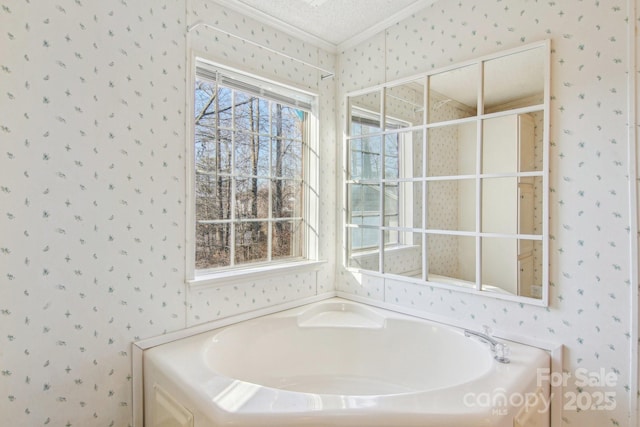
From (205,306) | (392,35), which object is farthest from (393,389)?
(392,35)

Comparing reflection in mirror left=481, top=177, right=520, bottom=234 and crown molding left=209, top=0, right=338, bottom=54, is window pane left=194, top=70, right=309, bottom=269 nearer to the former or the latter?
crown molding left=209, top=0, right=338, bottom=54

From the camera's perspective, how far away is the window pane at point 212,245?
1854 mm

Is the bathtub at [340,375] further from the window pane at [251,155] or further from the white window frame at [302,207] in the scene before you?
the window pane at [251,155]

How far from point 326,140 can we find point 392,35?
0.78m

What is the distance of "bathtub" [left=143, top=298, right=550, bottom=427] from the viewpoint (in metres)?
1.10

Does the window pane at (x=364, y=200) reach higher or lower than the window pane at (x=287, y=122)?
lower

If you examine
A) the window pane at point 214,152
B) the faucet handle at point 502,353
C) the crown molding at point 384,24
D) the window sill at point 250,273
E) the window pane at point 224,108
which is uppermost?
the crown molding at point 384,24

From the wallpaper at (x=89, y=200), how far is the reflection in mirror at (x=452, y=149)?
1.31 m

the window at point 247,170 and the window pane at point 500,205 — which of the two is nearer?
the window pane at point 500,205

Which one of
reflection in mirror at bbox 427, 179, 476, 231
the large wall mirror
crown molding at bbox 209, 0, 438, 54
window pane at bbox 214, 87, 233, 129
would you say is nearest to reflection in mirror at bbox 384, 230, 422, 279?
the large wall mirror

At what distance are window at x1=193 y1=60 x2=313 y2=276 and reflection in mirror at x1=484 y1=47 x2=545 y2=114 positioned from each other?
1.13 m

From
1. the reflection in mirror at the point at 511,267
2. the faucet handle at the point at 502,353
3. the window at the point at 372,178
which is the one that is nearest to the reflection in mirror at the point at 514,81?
the window at the point at 372,178

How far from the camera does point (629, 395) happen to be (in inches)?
53.0

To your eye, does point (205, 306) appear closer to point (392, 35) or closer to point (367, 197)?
point (367, 197)
